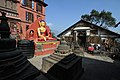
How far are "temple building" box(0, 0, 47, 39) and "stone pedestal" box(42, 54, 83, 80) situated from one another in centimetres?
1253

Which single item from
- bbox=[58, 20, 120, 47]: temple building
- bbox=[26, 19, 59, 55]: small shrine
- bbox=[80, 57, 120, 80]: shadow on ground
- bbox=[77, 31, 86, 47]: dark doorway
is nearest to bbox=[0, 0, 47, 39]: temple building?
bbox=[26, 19, 59, 55]: small shrine

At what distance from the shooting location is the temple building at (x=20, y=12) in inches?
810

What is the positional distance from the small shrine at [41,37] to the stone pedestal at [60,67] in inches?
267

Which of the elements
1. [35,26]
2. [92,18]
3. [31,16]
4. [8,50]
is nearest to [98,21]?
[92,18]

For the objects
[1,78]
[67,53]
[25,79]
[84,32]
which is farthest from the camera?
[84,32]

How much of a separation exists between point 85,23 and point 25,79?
21.8 metres

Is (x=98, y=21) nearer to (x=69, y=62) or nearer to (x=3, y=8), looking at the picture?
(x=3, y=8)

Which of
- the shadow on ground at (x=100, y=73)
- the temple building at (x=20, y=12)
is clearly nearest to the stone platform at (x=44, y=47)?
the temple building at (x=20, y=12)

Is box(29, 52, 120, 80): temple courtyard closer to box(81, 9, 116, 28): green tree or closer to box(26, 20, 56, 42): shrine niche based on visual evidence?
box(26, 20, 56, 42): shrine niche

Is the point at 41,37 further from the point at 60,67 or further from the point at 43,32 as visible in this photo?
the point at 60,67

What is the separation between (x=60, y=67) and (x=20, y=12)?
20495 mm

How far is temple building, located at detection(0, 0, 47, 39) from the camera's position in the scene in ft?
67.5

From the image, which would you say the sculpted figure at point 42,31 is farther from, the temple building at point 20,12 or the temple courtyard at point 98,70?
the temple courtyard at point 98,70

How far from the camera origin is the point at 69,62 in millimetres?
6359
